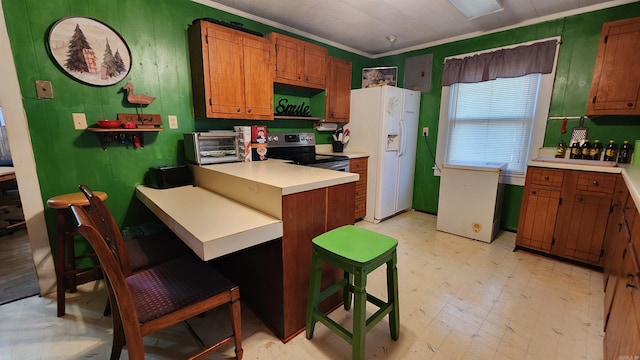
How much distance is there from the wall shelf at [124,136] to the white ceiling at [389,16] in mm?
1393

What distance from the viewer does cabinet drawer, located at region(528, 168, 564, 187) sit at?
2465mm

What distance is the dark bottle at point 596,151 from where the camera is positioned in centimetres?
256

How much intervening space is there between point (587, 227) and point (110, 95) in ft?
14.3

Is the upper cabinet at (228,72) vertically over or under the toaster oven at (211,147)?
over

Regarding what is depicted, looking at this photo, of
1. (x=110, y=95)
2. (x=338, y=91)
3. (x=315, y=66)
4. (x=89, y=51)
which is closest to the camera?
(x=89, y=51)

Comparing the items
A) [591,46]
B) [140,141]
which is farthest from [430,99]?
[140,141]

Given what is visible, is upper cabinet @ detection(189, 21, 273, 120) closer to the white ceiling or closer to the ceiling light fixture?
the white ceiling

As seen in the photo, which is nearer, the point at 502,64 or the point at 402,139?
the point at 502,64

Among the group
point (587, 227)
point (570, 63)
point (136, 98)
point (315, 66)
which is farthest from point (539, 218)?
point (136, 98)

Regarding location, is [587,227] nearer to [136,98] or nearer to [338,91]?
[338,91]

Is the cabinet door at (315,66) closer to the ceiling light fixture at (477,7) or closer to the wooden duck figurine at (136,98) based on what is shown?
the ceiling light fixture at (477,7)

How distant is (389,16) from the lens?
2809 millimetres

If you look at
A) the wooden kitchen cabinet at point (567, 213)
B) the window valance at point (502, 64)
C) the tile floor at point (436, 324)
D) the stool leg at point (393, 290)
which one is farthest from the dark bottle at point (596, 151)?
the stool leg at point (393, 290)

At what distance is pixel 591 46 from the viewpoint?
264cm
